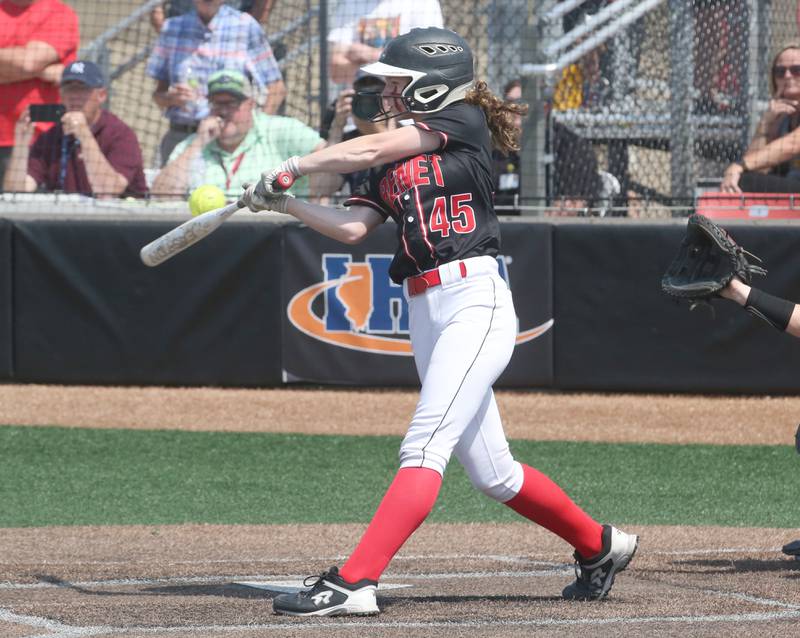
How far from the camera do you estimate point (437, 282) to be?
3.91 metres

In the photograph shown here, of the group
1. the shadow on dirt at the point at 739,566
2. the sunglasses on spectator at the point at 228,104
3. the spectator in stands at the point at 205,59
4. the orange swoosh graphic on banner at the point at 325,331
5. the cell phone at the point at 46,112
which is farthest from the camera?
the spectator in stands at the point at 205,59

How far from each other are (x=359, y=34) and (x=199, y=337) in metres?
2.48

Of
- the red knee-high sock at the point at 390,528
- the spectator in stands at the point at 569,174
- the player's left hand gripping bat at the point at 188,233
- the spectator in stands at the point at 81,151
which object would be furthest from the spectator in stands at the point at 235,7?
the red knee-high sock at the point at 390,528

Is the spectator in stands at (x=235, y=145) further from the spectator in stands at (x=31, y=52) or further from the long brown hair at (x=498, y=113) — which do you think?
the long brown hair at (x=498, y=113)

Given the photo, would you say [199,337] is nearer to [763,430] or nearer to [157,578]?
[763,430]

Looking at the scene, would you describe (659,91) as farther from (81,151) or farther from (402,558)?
(402,558)

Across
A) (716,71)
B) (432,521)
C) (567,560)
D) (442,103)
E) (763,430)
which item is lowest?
(763,430)

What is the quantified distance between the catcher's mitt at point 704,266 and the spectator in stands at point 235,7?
6.57 meters

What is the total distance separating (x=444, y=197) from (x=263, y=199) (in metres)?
0.54

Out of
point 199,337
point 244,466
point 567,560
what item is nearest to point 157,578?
point 567,560

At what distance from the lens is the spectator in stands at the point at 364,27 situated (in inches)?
374

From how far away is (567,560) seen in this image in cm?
515

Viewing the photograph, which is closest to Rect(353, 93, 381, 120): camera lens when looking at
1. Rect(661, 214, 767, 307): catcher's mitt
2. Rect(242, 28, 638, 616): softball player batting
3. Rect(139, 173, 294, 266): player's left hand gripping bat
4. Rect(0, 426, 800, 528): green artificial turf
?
Rect(242, 28, 638, 616): softball player batting

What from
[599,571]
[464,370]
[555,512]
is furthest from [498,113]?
[599,571]
